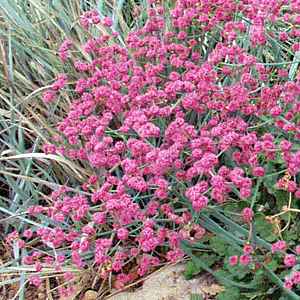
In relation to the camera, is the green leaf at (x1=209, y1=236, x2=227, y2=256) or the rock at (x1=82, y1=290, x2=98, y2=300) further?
the rock at (x1=82, y1=290, x2=98, y2=300)

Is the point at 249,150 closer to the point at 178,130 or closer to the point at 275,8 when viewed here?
the point at 178,130

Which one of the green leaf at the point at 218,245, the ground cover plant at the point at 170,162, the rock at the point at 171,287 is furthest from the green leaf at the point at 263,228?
the rock at the point at 171,287

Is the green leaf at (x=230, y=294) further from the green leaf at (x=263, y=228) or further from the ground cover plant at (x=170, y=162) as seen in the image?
the green leaf at (x=263, y=228)

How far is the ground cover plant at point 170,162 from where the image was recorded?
179cm

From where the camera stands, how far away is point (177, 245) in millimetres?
1855

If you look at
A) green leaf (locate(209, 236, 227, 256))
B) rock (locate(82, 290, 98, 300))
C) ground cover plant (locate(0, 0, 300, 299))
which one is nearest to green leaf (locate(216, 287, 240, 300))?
ground cover plant (locate(0, 0, 300, 299))

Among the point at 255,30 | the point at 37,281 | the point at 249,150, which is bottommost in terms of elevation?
the point at 37,281

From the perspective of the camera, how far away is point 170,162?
1725 millimetres

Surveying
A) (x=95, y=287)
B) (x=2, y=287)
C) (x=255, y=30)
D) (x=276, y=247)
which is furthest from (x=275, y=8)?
(x=2, y=287)

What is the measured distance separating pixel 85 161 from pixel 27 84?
58cm

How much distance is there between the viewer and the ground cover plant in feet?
5.87

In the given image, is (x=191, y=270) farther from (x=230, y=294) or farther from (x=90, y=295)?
(x=90, y=295)

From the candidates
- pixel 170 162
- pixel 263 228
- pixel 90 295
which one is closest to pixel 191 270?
pixel 263 228

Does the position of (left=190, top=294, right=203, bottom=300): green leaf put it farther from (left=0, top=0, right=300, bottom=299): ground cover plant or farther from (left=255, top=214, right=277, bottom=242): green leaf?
(left=255, top=214, right=277, bottom=242): green leaf
